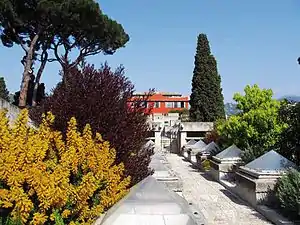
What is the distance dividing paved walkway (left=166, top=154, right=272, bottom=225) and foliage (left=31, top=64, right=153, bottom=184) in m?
1.91

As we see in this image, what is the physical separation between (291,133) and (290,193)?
355 centimetres

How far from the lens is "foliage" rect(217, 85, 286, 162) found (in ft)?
46.5

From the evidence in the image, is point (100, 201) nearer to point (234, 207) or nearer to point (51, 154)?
point (51, 154)

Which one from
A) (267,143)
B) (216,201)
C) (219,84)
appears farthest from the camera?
(219,84)

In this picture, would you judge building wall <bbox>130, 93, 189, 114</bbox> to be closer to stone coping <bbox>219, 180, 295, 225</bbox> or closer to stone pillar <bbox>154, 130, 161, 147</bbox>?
stone pillar <bbox>154, 130, 161, 147</bbox>

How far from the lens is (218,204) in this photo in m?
9.91

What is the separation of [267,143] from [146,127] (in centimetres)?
727

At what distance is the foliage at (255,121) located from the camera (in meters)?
14.2

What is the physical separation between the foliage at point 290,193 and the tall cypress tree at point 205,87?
26.2 meters

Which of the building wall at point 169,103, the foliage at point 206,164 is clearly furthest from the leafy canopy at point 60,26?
the building wall at point 169,103

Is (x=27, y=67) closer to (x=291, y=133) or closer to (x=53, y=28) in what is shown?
(x=53, y=28)

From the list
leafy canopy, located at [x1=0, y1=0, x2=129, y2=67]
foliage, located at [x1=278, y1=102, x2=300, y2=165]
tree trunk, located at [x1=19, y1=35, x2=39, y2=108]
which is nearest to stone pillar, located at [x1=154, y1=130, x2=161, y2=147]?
leafy canopy, located at [x1=0, y1=0, x2=129, y2=67]

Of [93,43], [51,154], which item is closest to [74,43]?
[93,43]

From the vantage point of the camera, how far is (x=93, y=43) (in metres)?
24.7
